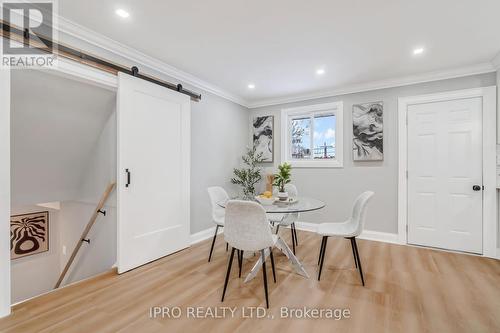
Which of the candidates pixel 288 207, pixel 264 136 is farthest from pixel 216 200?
pixel 264 136

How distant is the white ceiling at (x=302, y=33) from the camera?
199 cm

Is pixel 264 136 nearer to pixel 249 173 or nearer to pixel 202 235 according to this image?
pixel 249 173

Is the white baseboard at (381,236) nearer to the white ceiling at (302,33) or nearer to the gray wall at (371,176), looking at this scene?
the gray wall at (371,176)

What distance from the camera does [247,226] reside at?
1969 millimetres

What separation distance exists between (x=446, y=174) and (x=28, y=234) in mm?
6528

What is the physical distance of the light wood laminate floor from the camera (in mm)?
1760

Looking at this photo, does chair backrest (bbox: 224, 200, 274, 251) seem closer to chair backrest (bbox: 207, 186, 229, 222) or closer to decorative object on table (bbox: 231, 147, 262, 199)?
chair backrest (bbox: 207, 186, 229, 222)

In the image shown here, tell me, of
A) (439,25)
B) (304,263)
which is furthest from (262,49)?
(304,263)

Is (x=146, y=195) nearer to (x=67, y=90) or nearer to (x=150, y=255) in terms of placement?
(x=150, y=255)

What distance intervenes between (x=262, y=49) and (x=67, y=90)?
2.24 m

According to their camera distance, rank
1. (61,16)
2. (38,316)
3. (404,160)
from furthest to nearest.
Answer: (404,160) < (61,16) < (38,316)

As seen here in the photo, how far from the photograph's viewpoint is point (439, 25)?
7.33ft

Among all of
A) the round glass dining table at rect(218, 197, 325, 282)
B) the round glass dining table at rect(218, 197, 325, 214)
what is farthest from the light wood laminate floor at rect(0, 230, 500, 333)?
the round glass dining table at rect(218, 197, 325, 214)

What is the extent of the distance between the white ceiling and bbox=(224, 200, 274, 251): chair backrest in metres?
1.73
